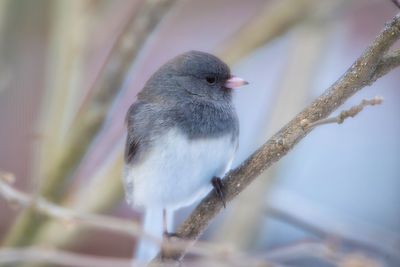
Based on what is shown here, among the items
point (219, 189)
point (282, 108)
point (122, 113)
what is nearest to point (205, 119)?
point (219, 189)

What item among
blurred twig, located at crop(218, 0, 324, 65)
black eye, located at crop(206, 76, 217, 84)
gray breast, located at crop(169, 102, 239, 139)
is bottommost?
gray breast, located at crop(169, 102, 239, 139)

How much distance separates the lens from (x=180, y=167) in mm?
1954

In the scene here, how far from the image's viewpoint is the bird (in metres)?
1.96

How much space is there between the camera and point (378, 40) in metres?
1.44

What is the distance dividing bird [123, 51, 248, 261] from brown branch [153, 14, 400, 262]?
77 millimetres

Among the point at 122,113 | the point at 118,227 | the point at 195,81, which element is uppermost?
the point at 195,81

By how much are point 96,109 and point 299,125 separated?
2.81ft

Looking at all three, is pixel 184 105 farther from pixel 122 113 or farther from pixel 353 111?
pixel 122 113

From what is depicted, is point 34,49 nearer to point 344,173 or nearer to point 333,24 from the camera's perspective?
point 333,24

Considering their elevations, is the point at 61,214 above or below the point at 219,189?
below

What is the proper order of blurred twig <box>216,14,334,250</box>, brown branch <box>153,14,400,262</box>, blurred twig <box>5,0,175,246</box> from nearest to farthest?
brown branch <box>153,14,400,262</box>
blurred twig <box>5,0,175,246</box>
blurred twig <box>216,14,334,250</box>

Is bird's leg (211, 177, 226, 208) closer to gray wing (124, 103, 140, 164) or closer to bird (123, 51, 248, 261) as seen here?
bird (123, 51, 248, 261)

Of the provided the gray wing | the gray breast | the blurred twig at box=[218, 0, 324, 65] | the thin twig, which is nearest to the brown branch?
the thin twig

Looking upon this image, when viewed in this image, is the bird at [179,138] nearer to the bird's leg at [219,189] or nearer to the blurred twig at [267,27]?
the bird's leg at [219,189]
